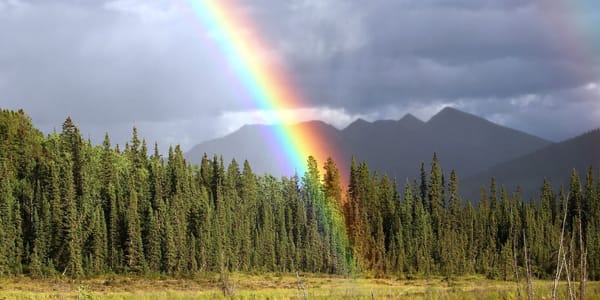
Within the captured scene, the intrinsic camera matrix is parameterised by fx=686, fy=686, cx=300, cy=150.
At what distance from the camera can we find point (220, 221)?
10644 cm

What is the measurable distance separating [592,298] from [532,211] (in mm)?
100858

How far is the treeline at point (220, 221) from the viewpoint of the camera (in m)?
90.2

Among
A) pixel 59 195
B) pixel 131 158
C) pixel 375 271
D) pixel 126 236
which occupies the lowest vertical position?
pixel 375 271

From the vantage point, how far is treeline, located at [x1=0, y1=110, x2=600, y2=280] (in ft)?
296

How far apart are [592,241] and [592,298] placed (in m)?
89.8

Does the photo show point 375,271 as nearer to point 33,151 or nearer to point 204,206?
point 204,206

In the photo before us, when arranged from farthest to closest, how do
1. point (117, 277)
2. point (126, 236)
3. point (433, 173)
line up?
point (433, 173) → point (126, 236) → point (117, 277)

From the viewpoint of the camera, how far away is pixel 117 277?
284 ft

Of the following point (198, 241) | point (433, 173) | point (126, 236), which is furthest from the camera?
point (433, 173)

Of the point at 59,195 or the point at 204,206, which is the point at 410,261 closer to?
the point at 204,206

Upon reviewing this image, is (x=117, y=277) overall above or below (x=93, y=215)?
below

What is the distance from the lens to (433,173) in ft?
417

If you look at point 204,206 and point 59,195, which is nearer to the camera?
point 59,195

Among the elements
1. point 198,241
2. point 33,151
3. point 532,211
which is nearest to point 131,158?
point 33,151
